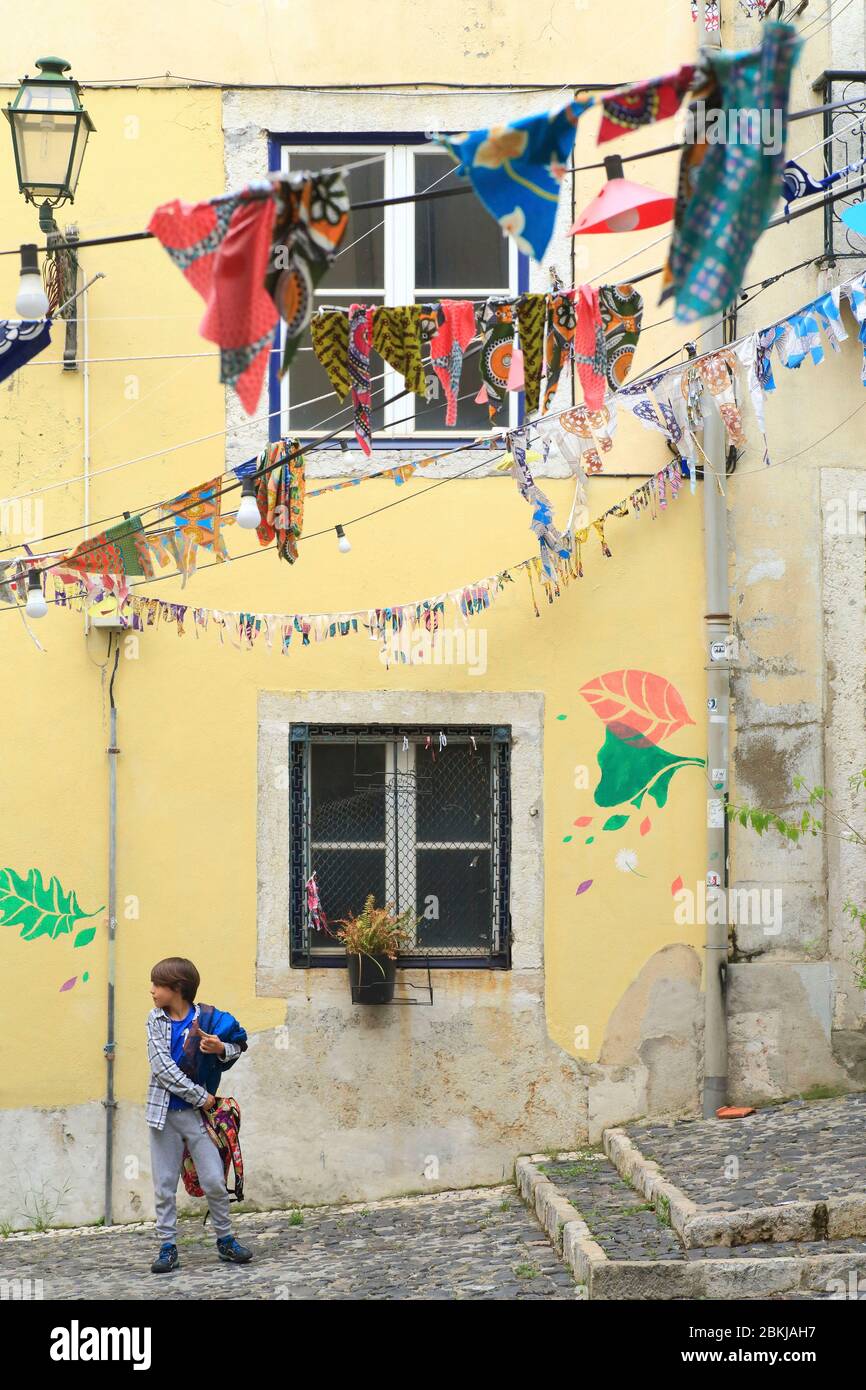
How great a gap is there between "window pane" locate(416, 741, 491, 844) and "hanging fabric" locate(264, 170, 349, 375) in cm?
469

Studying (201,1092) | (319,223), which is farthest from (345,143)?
(201,1092)

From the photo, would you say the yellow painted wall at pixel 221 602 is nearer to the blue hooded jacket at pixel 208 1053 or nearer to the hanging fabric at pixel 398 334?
the blue hooded jacket at pixel 208 1053

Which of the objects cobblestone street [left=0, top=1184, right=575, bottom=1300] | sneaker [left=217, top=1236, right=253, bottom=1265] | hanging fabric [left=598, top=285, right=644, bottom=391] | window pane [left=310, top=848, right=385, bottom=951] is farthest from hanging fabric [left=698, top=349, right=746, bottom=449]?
sneaker [left=217, top=1236, right=253, bottom=1265]

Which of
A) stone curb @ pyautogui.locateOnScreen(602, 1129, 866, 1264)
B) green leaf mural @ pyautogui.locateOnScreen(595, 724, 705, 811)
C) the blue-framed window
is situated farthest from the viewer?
the blue-framed window

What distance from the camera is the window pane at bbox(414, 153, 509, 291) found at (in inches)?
360

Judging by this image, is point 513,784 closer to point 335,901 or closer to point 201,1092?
point 335,901

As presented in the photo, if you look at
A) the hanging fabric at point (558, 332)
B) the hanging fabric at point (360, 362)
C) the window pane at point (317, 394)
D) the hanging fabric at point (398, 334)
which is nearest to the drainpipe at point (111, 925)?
the window pane at point (317, 394)

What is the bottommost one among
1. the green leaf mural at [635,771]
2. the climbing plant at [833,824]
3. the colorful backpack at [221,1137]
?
the colorful backpack at [221,1137]

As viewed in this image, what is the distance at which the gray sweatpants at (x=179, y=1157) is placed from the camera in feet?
23.7

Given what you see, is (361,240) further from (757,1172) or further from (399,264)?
(757,1172)

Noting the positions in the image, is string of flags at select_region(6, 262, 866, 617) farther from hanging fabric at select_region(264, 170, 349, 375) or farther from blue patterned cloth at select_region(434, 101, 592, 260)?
blue patterned cloth at select_region(434, 101, 592, 260)

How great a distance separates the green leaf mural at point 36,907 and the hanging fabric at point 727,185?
5.83 metres

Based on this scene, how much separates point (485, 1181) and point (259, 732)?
113 inches

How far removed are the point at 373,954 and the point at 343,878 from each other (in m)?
0.55
